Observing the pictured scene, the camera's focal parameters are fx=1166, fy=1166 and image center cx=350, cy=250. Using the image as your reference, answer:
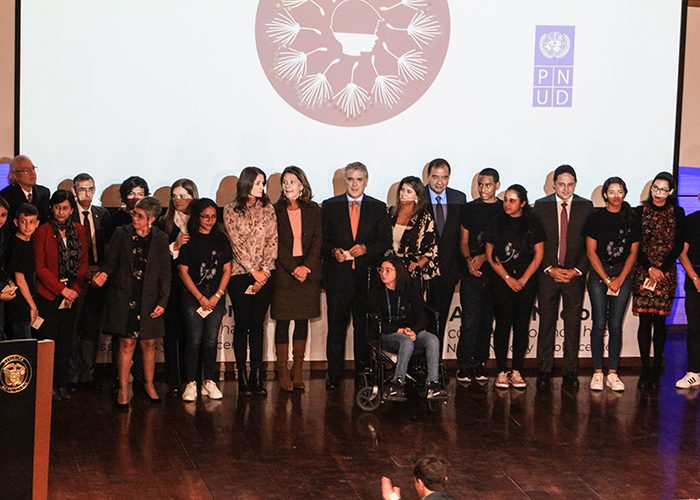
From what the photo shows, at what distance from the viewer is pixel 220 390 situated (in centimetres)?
783

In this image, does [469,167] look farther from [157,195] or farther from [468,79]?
[157,195]

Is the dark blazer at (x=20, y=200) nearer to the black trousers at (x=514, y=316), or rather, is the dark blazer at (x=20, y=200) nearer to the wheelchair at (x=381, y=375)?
the wheelchair at (x=381, y=375)

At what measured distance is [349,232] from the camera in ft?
25.9

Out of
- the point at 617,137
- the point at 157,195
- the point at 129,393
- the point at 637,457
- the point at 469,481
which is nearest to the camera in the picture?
the point at 469,481

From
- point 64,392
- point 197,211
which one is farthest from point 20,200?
point 64,392

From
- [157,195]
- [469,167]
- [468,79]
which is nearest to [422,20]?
[468,79]

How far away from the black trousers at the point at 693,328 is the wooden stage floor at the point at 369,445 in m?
0.30

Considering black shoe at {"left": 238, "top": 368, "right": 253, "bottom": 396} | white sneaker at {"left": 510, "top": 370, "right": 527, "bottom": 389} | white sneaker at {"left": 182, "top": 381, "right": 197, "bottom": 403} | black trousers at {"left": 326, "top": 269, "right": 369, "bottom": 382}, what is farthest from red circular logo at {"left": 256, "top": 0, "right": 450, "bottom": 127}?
white sneaker at {"left": 182, "top": 381, "right": 197, "bottom": 403}

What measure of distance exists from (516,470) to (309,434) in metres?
1.28

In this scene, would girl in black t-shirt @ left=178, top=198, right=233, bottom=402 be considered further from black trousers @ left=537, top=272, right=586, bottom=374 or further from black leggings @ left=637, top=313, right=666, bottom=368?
black leggings @ left=637, top=313, right=666, bottom=368

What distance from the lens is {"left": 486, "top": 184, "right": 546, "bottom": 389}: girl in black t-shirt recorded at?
794cm

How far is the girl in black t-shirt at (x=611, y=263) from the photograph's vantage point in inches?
315

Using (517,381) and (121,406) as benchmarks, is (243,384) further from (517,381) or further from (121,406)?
(517,381)

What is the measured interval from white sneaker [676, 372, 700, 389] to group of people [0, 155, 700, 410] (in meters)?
0.02
